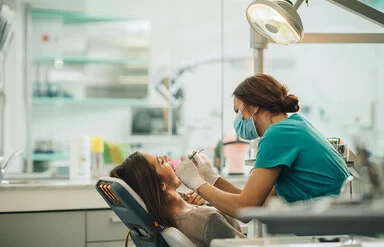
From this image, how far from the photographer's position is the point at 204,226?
203 centimetres

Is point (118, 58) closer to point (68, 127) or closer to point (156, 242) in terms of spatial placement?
point (68, 127)

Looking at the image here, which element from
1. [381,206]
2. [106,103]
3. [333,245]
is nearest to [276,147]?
[333,245]

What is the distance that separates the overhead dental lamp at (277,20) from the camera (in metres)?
2.17

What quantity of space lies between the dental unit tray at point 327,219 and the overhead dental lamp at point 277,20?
121 centimetres

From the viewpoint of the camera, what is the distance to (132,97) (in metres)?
5.32

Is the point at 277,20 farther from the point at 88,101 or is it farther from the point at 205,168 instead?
the point at 88,101

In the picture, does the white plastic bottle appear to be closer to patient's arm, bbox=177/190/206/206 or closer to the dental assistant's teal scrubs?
patient's arm, bbox=177/190/206/206

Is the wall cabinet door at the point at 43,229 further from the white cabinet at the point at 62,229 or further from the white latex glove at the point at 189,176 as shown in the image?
the white latex glove at the point at 189,176

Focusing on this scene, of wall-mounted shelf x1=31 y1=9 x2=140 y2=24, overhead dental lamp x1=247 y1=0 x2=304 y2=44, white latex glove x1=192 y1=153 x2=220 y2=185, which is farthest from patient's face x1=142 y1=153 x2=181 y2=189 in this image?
wall-mounted shelf x1=31 y1=9 x2=140 y2=24

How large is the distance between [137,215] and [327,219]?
94cm

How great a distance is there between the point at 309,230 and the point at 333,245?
495 millimetres

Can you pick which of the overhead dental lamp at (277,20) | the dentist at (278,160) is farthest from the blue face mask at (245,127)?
the overhead dental lamp at (277,20)

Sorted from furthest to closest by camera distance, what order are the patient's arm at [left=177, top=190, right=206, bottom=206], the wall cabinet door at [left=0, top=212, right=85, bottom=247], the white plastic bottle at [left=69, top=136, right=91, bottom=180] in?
the white plastic bottle at [left=69, top=136, right=91, bottom=180]
the wall cabinet door at [left=0, top=212, right=85, bottom=247]
the patient's arm at [left=177, top=190, right=206, bottom=206]

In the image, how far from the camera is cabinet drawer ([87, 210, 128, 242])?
2.87 meters
